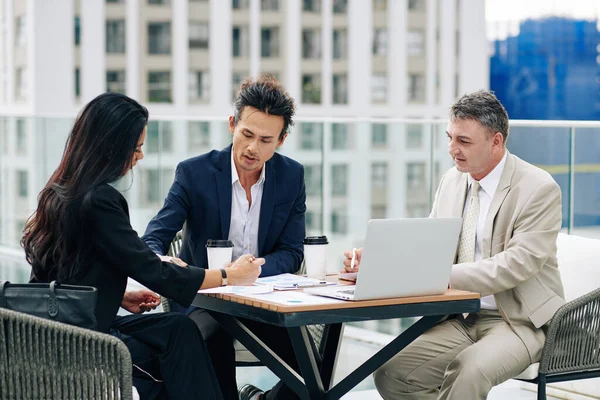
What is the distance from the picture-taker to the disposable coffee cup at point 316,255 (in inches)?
112

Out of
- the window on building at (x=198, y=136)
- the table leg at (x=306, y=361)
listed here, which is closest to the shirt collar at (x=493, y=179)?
the table leg at (x=306, y=361)

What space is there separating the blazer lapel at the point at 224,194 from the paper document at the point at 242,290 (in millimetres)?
466

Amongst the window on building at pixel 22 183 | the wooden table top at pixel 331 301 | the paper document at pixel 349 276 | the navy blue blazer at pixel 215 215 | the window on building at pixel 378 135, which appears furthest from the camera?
the window on building at pixel 22 183

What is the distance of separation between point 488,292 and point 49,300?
131 cm

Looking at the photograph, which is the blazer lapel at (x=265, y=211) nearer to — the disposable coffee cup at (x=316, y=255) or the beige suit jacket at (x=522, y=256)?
the disposable coffee cup at (x=316, y=255)

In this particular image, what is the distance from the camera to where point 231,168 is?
3.16 m

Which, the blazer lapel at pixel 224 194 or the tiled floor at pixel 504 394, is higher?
the blazer lapel at pixel 224 194

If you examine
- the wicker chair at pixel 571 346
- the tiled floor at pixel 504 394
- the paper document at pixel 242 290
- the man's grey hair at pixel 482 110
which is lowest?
the tiled floor at pixel 504 394

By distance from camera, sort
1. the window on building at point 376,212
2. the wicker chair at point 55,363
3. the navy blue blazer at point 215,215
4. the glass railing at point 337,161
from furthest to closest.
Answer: the window on building at point 376,212 → the glass railing at point 337,161 → the navy blue blazer at point 215,215 → the wicker chair at point 55,363

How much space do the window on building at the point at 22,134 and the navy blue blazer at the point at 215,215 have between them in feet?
21.8

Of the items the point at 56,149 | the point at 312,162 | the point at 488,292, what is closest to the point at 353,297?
the point at 488,292

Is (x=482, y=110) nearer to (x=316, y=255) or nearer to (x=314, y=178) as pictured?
(x=316, y=255)

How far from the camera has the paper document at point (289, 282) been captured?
8.76 ft

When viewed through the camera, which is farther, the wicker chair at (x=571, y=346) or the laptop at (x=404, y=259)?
the wicker chair at (x=571, y=346)
